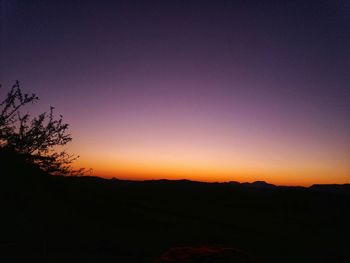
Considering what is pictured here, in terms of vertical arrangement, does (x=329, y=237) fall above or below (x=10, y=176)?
below

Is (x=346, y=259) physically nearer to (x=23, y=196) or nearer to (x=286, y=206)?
(x=23, y=196)

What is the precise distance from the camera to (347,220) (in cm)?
3438

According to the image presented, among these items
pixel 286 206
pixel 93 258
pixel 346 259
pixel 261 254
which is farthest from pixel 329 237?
pixel 93 258

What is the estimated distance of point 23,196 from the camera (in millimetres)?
16797

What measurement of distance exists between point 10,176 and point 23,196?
106 centimetres

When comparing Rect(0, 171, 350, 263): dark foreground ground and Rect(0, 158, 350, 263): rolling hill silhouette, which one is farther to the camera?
Rect(0, 171, 350, 263): dark foreground ground

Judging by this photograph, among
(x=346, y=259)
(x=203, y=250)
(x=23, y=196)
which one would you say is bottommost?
(x=346, y=259)

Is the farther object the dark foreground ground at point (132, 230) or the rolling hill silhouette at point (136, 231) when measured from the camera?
the dark foreground ground at point (132, 230)

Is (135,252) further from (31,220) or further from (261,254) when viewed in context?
(261,254)

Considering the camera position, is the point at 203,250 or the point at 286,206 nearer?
the point at 203,250

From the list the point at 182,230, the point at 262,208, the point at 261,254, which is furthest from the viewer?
the point at 262,208

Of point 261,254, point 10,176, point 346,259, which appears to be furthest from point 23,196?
point 346,259

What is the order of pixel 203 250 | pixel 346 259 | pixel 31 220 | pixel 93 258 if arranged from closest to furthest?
pixel 203 250 → pixel 93 258 → pixel 31 220 → pixel 346 259

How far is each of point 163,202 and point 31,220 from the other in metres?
19.2
